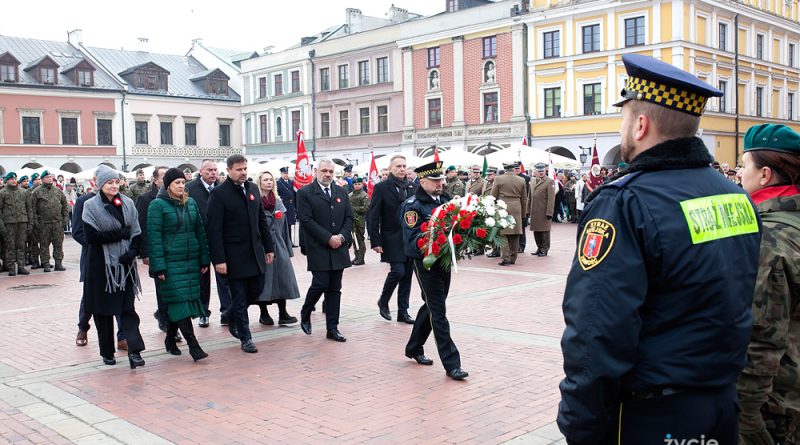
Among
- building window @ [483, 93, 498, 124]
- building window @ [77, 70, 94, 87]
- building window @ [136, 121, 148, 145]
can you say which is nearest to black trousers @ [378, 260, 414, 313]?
→ building window @ [483, 93, 498, 124]

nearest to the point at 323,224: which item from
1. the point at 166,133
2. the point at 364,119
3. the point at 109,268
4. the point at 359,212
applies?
the point at 109,268

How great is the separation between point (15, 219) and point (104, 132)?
38.3m

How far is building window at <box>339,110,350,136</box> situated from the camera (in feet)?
167

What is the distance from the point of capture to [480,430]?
529cm

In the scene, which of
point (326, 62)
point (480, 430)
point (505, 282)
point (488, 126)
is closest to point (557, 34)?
point (488, 126)

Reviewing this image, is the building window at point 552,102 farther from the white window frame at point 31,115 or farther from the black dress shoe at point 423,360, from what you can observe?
the black dress shoe at point 423,360

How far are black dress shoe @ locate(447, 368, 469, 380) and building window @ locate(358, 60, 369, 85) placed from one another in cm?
4374

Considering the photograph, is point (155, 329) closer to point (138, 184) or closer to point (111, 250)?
point (111, 250)

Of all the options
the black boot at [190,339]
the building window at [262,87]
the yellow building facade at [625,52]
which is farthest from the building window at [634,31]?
the black boot at [190,339]

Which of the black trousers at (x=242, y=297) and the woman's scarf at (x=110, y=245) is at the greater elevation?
the woman's scarf at (x=110, y=245)

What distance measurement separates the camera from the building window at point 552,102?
130 ft

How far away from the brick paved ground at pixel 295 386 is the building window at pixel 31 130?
41.9m

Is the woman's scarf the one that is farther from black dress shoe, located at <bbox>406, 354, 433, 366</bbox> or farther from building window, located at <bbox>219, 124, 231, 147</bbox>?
building window, located at <bbox>219, 124, 231, 147</bbox>

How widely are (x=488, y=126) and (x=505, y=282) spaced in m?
30.4
